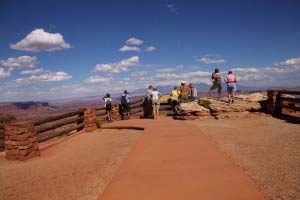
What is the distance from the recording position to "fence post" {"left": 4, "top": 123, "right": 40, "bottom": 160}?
→ 9.38 metres

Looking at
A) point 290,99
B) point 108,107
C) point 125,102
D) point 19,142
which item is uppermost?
point 125,102

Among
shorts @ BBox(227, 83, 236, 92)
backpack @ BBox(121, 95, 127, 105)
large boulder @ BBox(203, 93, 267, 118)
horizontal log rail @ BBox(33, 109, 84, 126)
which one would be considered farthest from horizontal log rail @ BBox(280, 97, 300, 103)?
horizontal log rail @ BBox(33, 109, 84, 126)

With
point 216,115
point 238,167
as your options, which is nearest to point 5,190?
point 238,167

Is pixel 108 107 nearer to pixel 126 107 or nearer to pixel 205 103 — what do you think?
pixel 126 107

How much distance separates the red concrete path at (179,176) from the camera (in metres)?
5.09

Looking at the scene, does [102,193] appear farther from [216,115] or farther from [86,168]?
[216,115]

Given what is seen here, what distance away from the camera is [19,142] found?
9.38m

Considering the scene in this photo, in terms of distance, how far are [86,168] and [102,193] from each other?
237 centimetres

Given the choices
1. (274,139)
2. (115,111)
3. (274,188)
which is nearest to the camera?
(274,188)

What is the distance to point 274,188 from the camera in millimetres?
5285

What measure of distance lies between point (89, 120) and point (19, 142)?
558 centimetres

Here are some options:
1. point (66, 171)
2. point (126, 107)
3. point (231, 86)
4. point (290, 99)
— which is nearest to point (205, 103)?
point (231, 86)

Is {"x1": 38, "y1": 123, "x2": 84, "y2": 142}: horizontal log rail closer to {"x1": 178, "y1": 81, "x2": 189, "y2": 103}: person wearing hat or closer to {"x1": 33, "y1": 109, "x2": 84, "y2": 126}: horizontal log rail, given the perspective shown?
{"x1": 33, "y1": 109, "x2": 84, "y2": 126}: horizontal log rail

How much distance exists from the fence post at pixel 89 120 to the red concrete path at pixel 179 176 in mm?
6392
